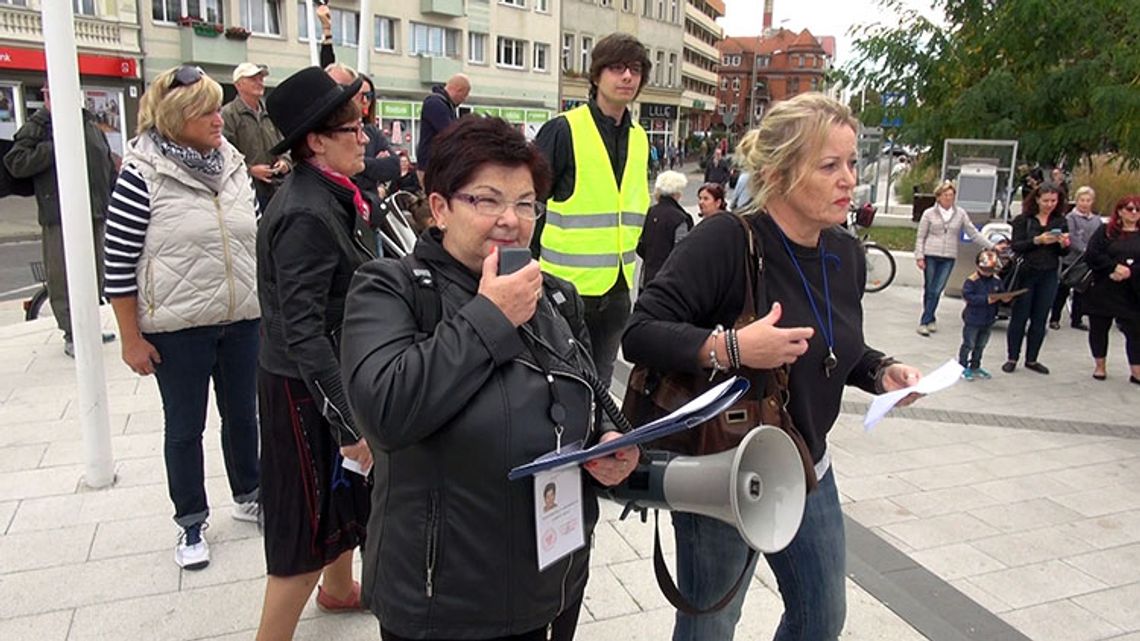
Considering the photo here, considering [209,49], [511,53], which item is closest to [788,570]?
[209,49]

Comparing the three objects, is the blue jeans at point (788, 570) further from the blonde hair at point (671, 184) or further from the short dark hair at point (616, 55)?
the blonde hair at point (671, 184)

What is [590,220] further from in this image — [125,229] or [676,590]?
[676,590]

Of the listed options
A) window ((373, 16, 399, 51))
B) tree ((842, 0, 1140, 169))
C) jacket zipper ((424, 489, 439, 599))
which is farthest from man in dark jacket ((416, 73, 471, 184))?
window ((373, 16, 399, 51))

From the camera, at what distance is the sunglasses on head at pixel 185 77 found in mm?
3041

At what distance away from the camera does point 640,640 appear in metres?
3.01

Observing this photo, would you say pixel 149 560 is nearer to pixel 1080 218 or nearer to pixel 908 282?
pixel 1080 218

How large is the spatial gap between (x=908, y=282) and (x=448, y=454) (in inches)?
461

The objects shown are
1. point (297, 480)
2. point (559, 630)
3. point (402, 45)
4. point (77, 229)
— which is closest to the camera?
point (559, 630)

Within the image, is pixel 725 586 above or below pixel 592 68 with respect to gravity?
below

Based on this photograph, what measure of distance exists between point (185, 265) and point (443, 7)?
115ft

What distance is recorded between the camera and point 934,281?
9234mm

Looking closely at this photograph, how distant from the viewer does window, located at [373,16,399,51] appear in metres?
33.6

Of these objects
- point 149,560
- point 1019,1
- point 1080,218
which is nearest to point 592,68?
point 149,560

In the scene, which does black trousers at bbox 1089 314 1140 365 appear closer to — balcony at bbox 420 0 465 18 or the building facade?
balcony at bbox 420 0 465 18
